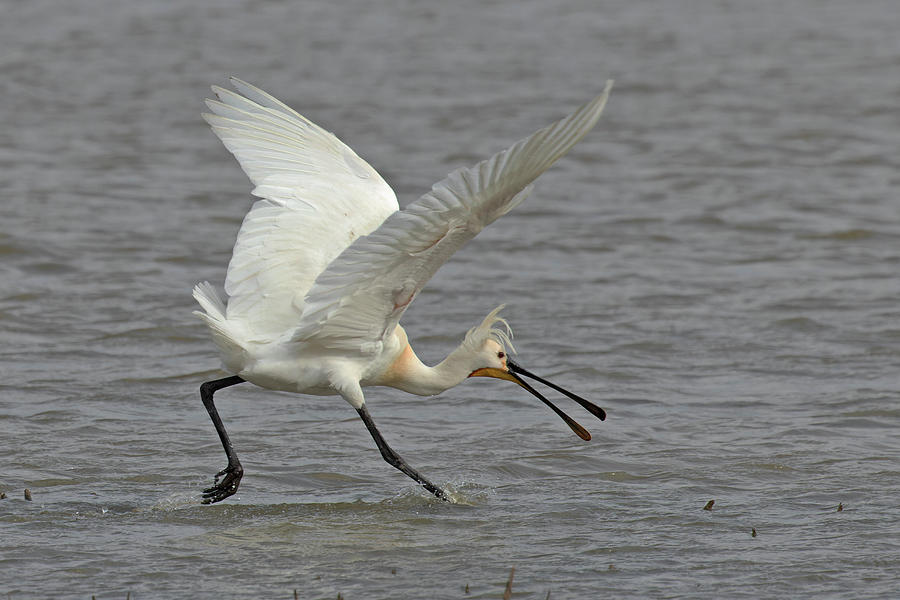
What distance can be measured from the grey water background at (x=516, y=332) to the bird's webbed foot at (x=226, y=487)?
52mm

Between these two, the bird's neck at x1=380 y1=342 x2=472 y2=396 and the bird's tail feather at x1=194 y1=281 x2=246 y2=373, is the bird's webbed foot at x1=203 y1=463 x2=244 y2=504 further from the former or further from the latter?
the bird's neck at x1=380 y1=342 x2=472 y2=396

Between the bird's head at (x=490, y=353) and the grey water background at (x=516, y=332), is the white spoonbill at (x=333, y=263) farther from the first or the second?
the grey water background at (x=516, y=332)

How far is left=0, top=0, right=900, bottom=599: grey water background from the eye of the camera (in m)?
6.35

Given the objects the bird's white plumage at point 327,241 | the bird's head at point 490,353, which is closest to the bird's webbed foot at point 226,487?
the bird's white plumage at point 327,241

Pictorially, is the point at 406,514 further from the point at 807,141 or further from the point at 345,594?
the point at 807,141

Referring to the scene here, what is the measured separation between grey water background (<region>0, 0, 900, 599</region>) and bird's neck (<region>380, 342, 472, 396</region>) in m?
0.44

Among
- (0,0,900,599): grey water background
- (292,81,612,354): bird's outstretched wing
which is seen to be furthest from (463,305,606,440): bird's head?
(292,81,612,354): bird's outstretched wing

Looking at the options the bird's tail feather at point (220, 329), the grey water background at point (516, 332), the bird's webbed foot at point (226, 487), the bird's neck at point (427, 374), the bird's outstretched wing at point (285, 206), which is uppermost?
the bird's outstretched wing at point (285, 206)

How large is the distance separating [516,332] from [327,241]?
331cm

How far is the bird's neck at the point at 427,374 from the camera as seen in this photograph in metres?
7.58

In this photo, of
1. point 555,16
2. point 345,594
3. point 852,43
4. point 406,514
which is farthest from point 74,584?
point 555,16

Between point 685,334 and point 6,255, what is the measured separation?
553cm

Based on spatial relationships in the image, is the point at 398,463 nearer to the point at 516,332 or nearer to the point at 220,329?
the point at 220,329

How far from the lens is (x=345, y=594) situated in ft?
18.9
